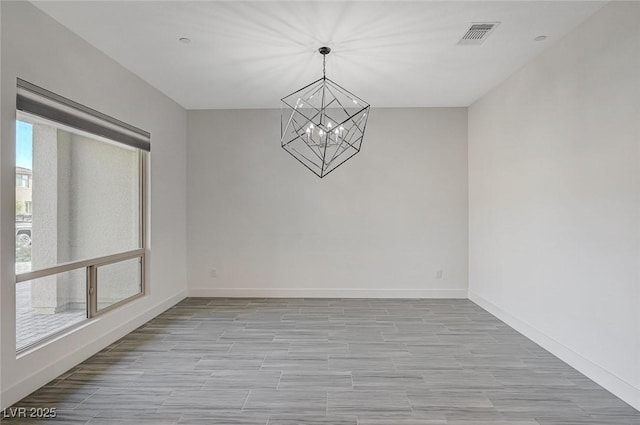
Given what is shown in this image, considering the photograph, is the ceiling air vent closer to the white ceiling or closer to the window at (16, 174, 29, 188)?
the white ceiling

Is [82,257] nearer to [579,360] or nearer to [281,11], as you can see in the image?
[281,11]

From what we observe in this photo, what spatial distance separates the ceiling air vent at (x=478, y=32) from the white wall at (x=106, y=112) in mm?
3316

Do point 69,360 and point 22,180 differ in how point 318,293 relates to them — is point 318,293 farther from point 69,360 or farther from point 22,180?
point 22,180

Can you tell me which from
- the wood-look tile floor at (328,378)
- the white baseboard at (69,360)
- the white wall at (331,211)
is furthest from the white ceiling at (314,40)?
the wood-look tile floor at (328,378)

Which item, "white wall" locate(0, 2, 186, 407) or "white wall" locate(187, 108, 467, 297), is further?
"white wall" locate(187, 108, 467, 297)

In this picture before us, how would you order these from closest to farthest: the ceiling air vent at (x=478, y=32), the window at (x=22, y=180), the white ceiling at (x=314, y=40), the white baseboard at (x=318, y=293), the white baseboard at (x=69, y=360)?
the white baseboard at (x=69, y=360), the window at (x=22, y=180), the white ceiling at (x=314, y=40), the ceiling air vent at (x=478, y=32), the white baseboard at (x=318, y=293)

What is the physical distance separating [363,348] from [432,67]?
2.93m

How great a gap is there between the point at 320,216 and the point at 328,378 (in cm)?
296

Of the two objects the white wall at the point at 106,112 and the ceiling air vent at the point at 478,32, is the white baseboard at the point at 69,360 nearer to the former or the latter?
the white wall at the point at 106,112

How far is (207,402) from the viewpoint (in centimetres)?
262

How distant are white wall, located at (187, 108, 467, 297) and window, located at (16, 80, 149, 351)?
1329 millimetres

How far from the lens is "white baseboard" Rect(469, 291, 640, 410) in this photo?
2600 millimetres

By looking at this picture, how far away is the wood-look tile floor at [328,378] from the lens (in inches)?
97.0

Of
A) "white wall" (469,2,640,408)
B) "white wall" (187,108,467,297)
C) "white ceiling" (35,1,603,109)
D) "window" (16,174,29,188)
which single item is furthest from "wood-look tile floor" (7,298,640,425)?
"white ceiling" (35,1,603,109)
